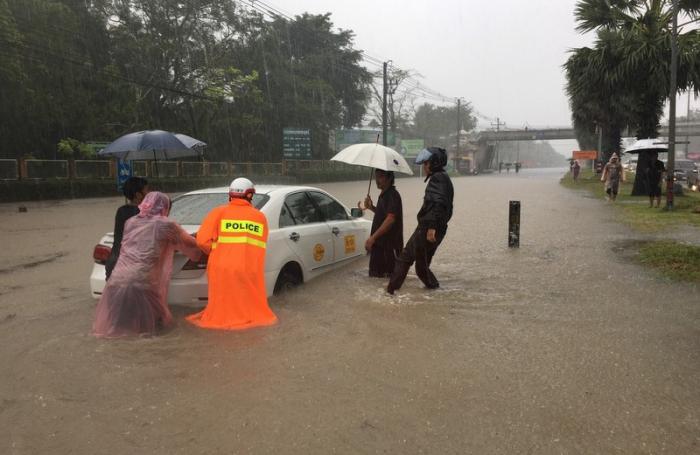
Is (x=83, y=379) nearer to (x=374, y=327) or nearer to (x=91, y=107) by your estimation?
(x=374, y=327)

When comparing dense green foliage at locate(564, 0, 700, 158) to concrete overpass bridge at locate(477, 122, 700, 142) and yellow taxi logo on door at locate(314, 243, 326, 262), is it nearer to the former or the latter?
yellow taxi logo on door at locate(314, 243, 326, 262)

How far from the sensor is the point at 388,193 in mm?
6656

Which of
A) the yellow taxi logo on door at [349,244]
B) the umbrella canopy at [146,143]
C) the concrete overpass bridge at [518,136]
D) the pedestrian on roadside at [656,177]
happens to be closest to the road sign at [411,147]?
the concrete overpass bridge at [518,136]

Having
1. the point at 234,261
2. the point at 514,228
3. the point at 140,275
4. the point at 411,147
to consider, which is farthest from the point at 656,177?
the point at 411,147

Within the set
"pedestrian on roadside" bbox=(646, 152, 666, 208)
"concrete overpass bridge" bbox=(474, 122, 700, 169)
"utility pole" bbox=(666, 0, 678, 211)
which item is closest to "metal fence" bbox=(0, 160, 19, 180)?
"pedestrian on roadside" bbox=(646, 152, 666, 208)

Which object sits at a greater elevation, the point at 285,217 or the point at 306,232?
the point at 285,217

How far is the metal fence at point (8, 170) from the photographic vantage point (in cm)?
2245

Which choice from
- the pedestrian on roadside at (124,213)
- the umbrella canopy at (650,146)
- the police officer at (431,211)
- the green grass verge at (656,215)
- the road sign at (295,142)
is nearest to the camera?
the pedestrian on roadside at (124,213)

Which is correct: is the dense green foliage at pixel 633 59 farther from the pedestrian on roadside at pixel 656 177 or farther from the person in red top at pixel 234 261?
the person in red top at pixel 234 261

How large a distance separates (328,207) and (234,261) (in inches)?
97.2

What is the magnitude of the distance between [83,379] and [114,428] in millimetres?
862

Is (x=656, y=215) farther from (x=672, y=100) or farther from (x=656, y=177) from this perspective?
(x=672, y=100)

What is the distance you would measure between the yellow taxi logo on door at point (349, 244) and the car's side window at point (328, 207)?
26 centimetres

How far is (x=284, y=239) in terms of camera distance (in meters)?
5.66
